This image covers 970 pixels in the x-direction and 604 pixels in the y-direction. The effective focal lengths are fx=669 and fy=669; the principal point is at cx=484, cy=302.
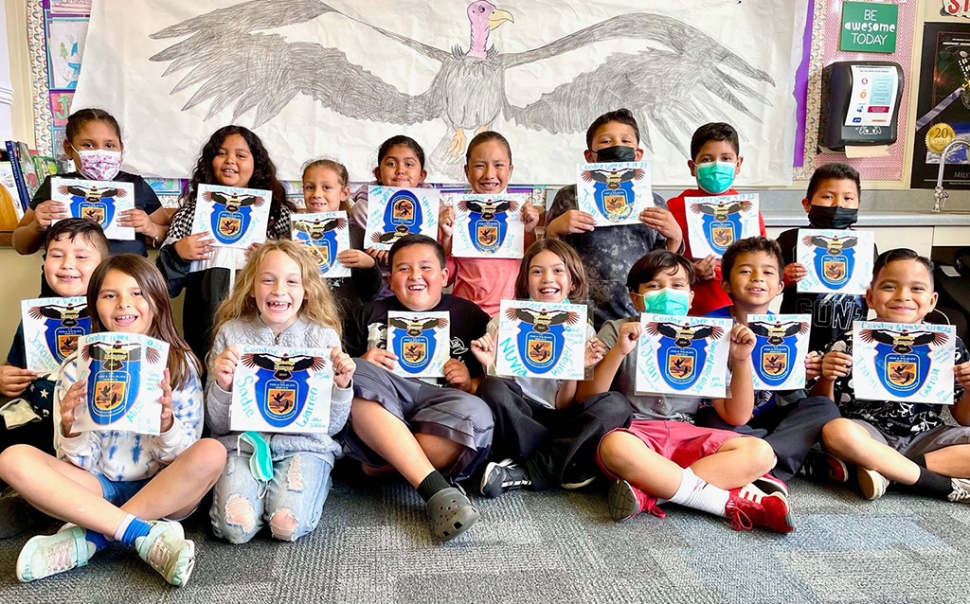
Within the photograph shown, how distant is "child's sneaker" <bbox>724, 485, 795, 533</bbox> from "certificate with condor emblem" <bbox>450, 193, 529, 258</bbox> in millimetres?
1014

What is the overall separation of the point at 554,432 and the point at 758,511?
0.58 m

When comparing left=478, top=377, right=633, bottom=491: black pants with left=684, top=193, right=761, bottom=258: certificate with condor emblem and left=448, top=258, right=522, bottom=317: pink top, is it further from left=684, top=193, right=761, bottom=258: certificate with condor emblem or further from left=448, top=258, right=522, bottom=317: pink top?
left=684, top=193, right=761, bottom=258: certificate with condor emblem

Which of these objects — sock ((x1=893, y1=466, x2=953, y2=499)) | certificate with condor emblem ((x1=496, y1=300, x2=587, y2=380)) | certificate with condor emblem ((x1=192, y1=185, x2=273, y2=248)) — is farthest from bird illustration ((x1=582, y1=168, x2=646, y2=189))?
sock ((x1=893, y1=466, x2=953, y2=499))

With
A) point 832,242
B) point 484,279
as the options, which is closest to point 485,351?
point 484,279

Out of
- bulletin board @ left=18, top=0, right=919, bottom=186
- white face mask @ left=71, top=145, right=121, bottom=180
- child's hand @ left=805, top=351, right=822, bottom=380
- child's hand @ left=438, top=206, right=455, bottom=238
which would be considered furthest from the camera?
bulletin board @ left=18, top=0, right=919, bottom=186

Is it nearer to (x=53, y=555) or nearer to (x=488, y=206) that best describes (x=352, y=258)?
(x=488, y=206)

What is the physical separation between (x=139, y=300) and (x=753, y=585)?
4.99 feet

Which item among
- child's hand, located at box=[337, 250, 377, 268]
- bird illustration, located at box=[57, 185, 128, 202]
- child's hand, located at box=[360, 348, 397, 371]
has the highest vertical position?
bird illustration, located at box=[57, 185, 128, 202]

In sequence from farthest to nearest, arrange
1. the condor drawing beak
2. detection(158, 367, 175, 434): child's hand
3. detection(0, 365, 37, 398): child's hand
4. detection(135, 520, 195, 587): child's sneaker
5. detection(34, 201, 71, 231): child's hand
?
the condor drawing beak, detection(34, 201, 71, 231): child's hand, detection(0, 365, 37, 398): child's hand, detection(158, 367, 175, 434): child's hand, detection(135, 520, 195, 587): child's sneaker

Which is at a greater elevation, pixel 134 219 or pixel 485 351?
pixel 134 219

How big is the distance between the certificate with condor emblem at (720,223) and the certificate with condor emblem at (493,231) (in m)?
0.59

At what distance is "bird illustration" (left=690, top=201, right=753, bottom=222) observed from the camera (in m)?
2.27

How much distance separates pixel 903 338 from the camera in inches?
74.4

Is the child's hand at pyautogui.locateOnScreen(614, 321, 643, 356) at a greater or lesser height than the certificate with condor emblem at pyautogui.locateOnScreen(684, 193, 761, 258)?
lesser
